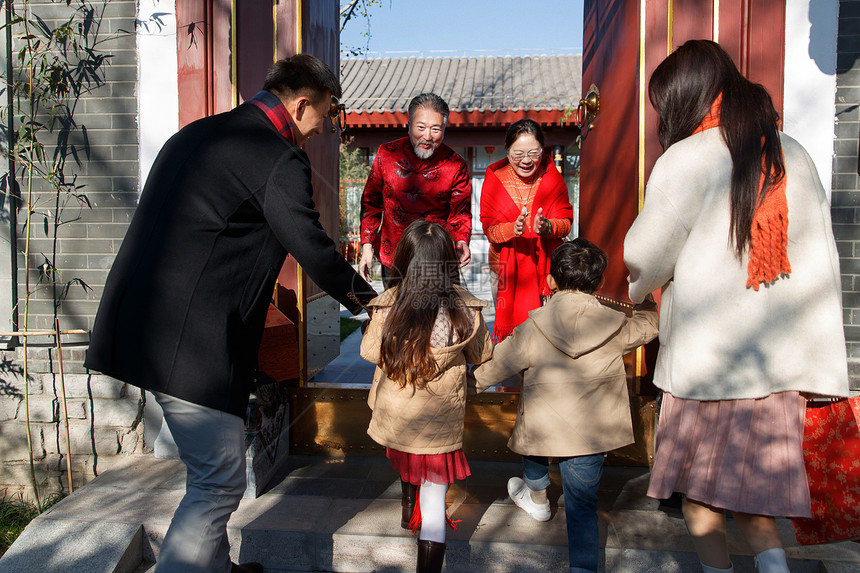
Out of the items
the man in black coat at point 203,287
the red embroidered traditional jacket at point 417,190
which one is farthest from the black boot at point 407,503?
the red embroidered traditional jacket at point 417,190

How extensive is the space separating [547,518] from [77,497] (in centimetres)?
225

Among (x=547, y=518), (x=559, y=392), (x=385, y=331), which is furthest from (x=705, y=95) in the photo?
(x=547, y=518)

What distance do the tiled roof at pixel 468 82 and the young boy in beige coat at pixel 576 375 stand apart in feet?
32.5

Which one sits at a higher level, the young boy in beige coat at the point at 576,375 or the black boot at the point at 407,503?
the young boy in beige coat at the point at 576,375

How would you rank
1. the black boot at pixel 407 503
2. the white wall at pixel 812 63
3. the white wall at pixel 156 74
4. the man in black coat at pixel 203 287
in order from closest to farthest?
the man in black coat at pixel 203 287, the black boot at pixel 407 503, the white wall at pixel 812 63, the white wall at pixel 156 74

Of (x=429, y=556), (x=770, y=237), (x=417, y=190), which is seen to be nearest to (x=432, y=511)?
(x=429, y=556)

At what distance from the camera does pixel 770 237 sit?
1633 millimetres

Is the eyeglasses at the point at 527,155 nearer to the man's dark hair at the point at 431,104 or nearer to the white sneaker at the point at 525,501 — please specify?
the man's dark hair at the point at 431,104

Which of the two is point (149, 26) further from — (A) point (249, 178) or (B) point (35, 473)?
(B) point (35, 473)

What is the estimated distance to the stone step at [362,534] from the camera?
7.77 feet

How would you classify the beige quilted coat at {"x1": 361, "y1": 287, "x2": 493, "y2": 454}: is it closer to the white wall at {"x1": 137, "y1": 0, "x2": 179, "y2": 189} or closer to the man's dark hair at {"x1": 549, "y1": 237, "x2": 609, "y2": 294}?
the man's dark hair at {"x1": 549, "y1": 237, "x2": 609, "y2": 294}

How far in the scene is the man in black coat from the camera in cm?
179

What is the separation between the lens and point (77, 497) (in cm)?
283

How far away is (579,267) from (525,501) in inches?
44.0
